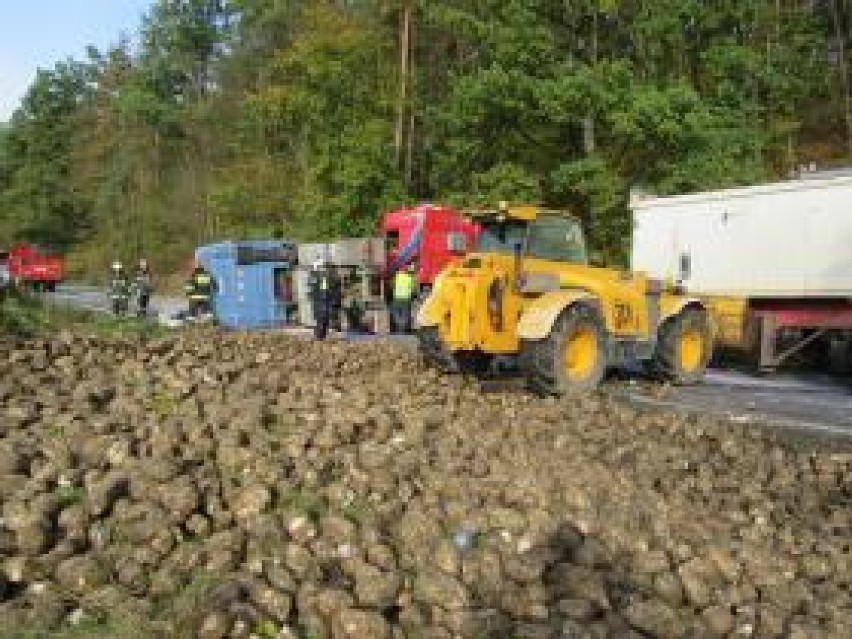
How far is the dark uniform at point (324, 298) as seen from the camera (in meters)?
25.8

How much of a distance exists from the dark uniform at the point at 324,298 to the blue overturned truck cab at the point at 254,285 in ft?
7.99

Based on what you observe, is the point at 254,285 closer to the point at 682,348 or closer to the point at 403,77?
the point at 403,77

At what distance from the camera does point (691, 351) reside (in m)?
17.7

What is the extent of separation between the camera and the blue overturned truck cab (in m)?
29.3

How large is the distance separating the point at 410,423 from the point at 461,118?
24.6m

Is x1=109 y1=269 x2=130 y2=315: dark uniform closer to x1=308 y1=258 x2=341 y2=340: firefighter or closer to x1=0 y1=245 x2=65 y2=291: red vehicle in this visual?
x1=308 y1=258 x2=341 y2=340: firefighter

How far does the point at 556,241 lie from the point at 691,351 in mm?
2970

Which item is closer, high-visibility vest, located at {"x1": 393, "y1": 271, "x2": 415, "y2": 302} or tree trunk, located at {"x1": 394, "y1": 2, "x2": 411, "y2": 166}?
high-visibility vest, located at {"x1": 393, "y1": 271, "x2": 415, "y2": 302}

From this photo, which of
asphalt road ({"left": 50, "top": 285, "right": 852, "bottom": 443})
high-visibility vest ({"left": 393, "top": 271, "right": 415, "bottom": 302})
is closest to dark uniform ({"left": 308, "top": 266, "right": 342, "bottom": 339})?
high-visibility vest ({"left": 393, "top": 271, "right": 415, "bottom": 302})

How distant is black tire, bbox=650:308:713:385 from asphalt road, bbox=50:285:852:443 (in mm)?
262

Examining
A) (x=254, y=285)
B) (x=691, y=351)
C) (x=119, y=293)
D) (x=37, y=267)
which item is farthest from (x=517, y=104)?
(x=37, y=267)

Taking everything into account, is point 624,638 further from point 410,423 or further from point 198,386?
point 198,386

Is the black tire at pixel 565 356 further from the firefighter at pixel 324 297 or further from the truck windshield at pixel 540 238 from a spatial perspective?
the firefighter at pixel 324 297

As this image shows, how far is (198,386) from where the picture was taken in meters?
12.4
